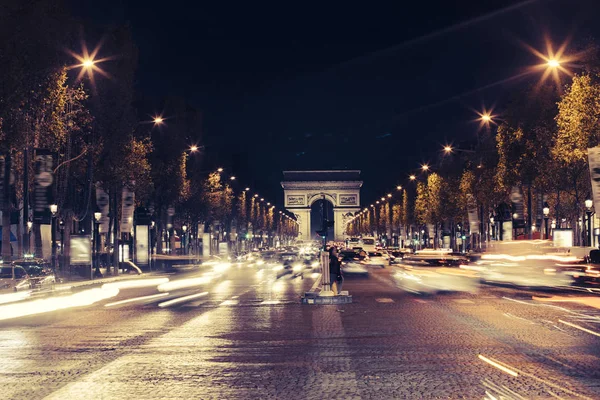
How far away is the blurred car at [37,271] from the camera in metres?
30.7

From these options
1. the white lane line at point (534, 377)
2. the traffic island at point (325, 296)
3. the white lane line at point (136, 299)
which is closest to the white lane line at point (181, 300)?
the white lane line at point (136, 299)

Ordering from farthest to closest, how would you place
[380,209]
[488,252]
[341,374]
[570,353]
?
[380,209] → [488,252] → [570,353] → [341,374]

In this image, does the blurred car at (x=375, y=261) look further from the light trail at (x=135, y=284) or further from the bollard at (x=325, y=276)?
the bollard at (x=325, y=276)

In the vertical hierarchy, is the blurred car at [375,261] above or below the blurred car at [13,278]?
below

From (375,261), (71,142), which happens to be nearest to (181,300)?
(71,142)

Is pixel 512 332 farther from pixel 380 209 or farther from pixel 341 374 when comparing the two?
pixel 380 209

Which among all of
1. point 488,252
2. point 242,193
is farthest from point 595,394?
point 242,193

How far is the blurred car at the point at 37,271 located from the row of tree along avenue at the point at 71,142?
5.65m

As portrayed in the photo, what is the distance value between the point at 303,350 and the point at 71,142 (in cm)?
3561

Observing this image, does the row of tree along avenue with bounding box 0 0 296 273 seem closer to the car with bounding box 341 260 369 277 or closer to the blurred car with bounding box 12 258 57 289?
the blurred car with bounding box 12 258 57 289

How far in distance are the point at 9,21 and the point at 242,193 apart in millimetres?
103137

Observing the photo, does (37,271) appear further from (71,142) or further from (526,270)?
(526,270)

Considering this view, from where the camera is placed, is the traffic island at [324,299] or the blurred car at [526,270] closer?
the traffic island at [324,299]

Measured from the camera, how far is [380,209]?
18925 cm
